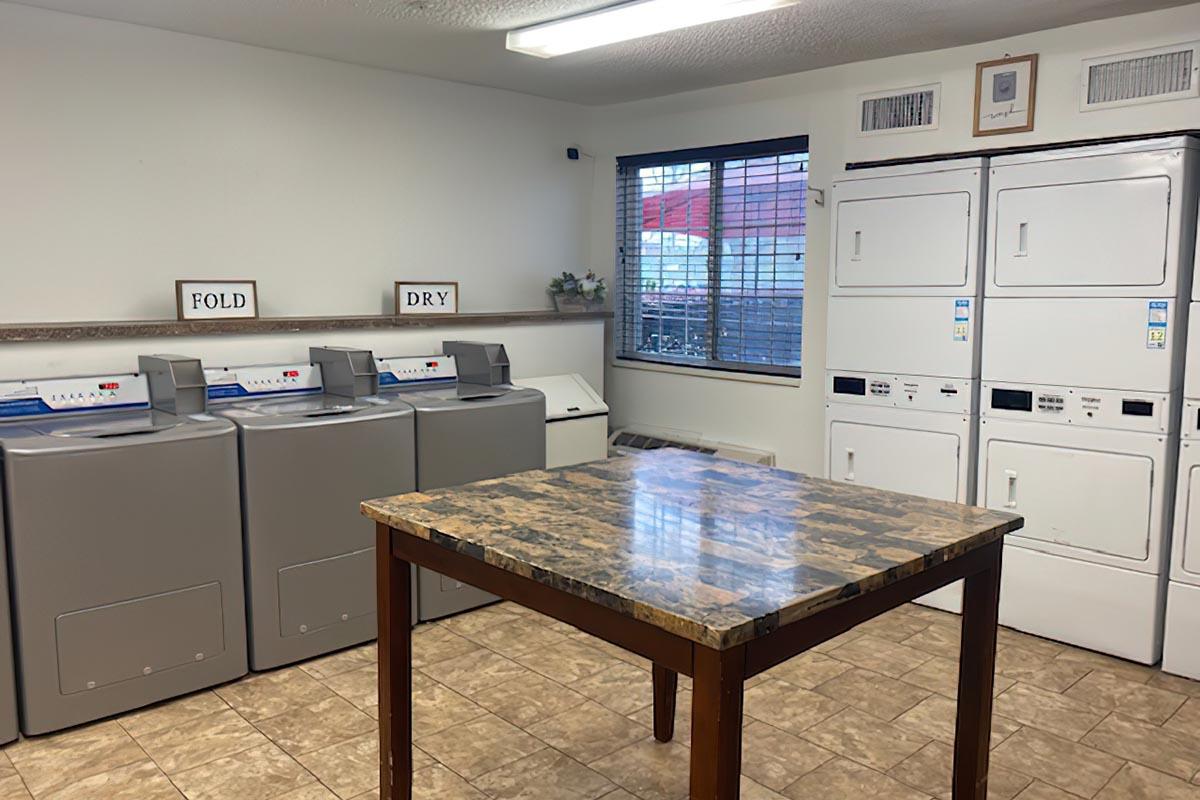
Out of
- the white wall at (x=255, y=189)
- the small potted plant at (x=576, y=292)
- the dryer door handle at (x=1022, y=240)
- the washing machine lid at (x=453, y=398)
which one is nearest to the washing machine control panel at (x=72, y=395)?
the white wall at (x=255, y=189)

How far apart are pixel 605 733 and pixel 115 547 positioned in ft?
5.53

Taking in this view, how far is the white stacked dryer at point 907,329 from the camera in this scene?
3855 millimetres

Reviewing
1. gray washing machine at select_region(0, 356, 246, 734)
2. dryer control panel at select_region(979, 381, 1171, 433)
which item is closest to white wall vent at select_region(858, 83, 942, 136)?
dryer control panel at select_region(979, 381, 1171, 433)

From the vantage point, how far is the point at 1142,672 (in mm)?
3436

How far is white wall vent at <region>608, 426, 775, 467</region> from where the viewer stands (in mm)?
4887

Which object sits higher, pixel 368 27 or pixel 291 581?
pixel 368 27

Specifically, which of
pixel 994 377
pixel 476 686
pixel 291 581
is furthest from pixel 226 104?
pixel 994 377

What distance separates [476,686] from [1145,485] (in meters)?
2.59

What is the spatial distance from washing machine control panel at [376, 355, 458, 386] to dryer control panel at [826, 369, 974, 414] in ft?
6.03

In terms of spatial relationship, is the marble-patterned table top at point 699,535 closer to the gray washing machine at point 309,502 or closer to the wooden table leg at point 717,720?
the wooden table leg at point 717,720

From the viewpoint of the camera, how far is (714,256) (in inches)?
204

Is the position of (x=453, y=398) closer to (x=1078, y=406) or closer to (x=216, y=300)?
(x=216, y=300)

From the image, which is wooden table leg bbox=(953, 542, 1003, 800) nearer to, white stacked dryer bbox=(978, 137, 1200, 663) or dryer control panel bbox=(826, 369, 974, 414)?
white stacked dryer bbox=(978, 137, 1200, 663)

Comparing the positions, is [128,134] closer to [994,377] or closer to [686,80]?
[686,80]
